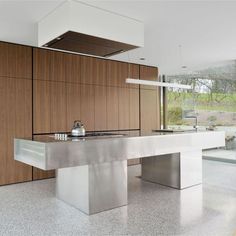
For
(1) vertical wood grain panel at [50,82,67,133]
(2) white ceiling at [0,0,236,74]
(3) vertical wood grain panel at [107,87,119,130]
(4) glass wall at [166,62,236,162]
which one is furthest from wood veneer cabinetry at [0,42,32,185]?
(4) glass wall at [166,62,236,162]

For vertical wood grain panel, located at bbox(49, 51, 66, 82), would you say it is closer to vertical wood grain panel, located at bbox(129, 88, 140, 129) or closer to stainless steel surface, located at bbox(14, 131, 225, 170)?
vertical wood grain panel, located at bbox(129, 88, 140, 129)

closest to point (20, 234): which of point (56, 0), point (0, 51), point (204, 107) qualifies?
point (56, 0)

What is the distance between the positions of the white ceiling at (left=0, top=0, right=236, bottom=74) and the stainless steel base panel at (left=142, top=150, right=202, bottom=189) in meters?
2.04

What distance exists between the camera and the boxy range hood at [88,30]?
306cm

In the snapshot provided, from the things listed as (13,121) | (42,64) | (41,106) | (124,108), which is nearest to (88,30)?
(42,64)

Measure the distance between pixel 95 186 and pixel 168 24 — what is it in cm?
258

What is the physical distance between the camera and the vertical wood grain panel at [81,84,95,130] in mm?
5605

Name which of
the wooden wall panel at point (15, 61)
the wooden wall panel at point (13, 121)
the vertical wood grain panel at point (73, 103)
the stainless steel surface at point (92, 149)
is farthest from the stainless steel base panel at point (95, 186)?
the wooden wall panel at point (15, 61)

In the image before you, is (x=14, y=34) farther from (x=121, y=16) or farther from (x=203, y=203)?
(x=203, y=203)

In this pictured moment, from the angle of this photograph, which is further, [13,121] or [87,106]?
[87,106]

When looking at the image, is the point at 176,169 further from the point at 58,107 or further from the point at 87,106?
the point at 58,107

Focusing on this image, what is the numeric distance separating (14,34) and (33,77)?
2.99 feet

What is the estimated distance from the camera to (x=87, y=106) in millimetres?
5680

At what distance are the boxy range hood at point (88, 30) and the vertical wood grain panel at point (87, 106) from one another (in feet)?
5.98
